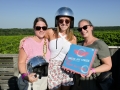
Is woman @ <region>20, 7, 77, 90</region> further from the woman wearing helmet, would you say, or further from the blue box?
the blue box

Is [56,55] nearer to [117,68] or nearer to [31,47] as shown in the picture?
[31,47]

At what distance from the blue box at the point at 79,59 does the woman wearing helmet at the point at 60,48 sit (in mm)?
217

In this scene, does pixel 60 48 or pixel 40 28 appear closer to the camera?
pixel 40 28

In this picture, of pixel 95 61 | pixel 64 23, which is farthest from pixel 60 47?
pixel 95 61

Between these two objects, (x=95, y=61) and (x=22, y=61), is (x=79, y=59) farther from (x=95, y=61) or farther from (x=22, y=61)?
(x=22, y=61)

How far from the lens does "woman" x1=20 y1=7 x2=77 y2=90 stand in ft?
11.1

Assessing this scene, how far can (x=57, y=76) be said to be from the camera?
3.41 m

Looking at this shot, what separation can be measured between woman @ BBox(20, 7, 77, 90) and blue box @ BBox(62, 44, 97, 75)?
22 centimetres

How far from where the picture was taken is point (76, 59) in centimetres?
310

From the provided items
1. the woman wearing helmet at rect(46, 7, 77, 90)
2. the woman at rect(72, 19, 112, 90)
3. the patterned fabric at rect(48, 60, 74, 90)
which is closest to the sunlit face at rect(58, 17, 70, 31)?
the woman wearing helmet at rect(46, 7, 77, 90)

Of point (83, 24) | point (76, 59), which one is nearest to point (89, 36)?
A: point (83, 24)

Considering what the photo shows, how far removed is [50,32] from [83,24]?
2.09 feet

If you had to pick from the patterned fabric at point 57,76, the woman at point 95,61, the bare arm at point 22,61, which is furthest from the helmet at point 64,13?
the bare arm at point 22,61

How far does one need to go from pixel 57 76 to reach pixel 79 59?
0.60 m
